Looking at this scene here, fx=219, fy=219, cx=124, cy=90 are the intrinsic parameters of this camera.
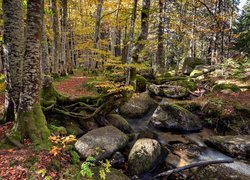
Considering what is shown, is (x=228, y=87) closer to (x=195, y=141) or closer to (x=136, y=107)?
(x=195, y=141)

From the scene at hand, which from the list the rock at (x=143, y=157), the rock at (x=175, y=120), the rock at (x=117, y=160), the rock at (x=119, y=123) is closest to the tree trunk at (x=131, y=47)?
the rock at (x=119, y=123)

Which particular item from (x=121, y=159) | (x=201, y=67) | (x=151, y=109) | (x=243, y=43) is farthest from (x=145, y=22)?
(x=243, y=43)

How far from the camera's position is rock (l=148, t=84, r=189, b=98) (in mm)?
14008

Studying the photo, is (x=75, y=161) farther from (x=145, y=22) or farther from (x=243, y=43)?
(x=243, y=43)

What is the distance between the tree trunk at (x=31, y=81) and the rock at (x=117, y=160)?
222 centimetres

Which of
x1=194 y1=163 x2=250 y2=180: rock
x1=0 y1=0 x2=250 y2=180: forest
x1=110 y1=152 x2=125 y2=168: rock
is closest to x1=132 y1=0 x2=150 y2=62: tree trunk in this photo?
x1=0 y1=0 x2=250 y2=180: forest

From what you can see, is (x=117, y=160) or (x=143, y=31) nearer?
(x=117, y=160)

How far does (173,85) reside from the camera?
49.4 feet

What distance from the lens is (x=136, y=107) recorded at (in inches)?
476

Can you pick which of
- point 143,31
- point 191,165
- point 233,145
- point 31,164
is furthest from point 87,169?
point 143,31

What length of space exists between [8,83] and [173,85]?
35.2 ft

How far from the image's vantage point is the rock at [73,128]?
8.18 meters

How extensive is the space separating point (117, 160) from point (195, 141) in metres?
3.95

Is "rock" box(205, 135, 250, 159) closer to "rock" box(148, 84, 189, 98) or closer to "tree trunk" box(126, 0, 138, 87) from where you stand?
"tree trunk" box(126, 0, 138, 87)
